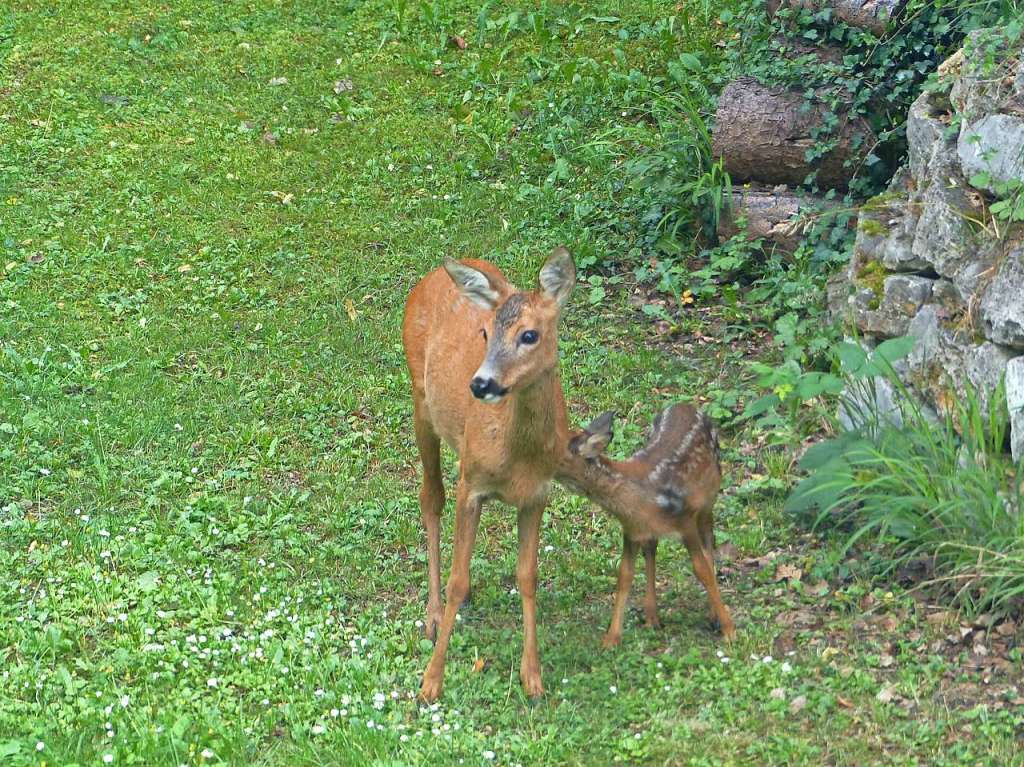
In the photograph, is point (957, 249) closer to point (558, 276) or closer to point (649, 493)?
point (649, 493)

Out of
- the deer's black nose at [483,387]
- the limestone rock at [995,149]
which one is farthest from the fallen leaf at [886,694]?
the limestone rock at [995,149]

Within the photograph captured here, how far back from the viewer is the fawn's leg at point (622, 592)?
6.29m

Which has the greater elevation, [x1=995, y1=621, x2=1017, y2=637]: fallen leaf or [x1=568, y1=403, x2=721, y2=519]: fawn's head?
[x1=568, y1=403, x2=721, y2=519]: fawn's head

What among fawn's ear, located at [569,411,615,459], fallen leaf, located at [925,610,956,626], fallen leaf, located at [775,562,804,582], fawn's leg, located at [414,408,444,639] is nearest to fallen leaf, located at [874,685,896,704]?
fallen leaf, located at [925,610,956,626]

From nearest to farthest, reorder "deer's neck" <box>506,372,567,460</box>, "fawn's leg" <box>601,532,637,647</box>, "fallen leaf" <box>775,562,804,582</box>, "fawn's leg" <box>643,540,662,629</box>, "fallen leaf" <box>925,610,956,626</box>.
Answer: "deer's neck" <box>506,372,567,460</box>, "fallen leaf" <box>925,610,956,626</box>, "fawn's leg" <box>601,532,637,647</box>, "fawn's leg" <box>643,540,662,629</box>, "fallen leaf" <box>775,562,804,582</box>

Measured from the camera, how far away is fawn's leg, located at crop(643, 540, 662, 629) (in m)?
6.39

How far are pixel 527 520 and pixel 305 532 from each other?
5.81 feet

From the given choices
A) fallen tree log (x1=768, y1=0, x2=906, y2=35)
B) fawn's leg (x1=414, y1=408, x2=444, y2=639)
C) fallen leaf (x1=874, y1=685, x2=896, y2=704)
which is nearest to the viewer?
fallen leaf (x1=874, y1=685, x2=896, y2=704)

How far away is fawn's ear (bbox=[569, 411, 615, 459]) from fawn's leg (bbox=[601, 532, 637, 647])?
1.35 feet

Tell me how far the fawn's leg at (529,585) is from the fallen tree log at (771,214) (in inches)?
160

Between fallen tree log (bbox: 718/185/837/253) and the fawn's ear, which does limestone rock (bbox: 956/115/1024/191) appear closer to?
the fawn's ear

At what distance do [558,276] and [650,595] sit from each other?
1.58 meters

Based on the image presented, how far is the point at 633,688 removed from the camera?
5.95 metres

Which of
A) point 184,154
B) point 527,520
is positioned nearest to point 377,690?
point 527,520
